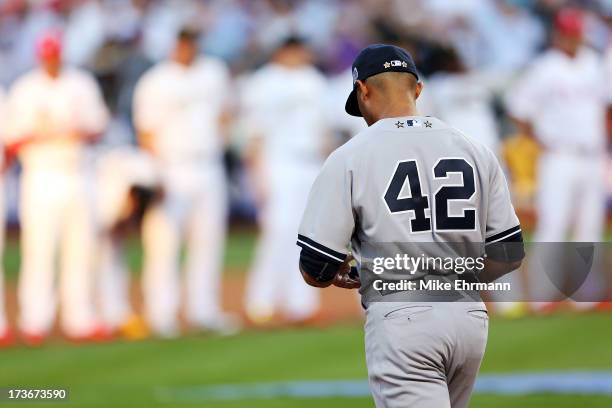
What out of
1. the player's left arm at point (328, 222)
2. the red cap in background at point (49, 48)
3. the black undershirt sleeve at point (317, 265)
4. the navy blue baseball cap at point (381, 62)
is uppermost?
the red cap in background at point (49, 48)

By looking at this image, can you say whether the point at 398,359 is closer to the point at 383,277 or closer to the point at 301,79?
the point at 383,277

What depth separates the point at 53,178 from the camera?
11.0 metres

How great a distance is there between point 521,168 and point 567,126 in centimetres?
382

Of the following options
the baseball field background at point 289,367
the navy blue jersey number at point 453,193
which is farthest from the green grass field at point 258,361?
the navy blue jersey number at point 453,193

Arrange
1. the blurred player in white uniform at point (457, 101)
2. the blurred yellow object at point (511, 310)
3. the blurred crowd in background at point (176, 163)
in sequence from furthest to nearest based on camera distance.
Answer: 1. the blurred player in white uniform at point (457, 101)
2. the blurred yellow object at point (511, 310)
3. the blurred crowd in background at point (176, 163)

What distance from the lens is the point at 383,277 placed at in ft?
14.2

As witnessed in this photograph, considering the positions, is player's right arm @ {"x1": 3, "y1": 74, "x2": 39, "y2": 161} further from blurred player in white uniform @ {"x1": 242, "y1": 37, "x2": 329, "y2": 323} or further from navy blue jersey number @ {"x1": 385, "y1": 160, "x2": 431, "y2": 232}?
navy blue jersey number @ {"x1": 385, "y1": 160, "x2": 431, "y2": 232}

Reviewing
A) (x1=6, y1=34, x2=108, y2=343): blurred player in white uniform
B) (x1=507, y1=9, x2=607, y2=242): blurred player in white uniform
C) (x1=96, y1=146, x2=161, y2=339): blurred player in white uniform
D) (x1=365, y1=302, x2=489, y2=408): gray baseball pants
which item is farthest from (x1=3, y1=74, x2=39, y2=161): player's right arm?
(x1=365, y1=302, x2=489, y2=408): gray baseball pants

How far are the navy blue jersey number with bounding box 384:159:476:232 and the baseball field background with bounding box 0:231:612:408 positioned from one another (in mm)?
3668

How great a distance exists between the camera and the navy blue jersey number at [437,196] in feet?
14.0

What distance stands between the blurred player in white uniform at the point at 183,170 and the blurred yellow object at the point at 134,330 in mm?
104

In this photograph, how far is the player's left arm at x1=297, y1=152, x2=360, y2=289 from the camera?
4266 millimetres

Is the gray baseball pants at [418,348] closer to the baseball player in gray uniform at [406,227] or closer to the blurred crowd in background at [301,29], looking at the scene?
the baseball player in gray uniform at [406,227]

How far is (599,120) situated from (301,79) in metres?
2.76
